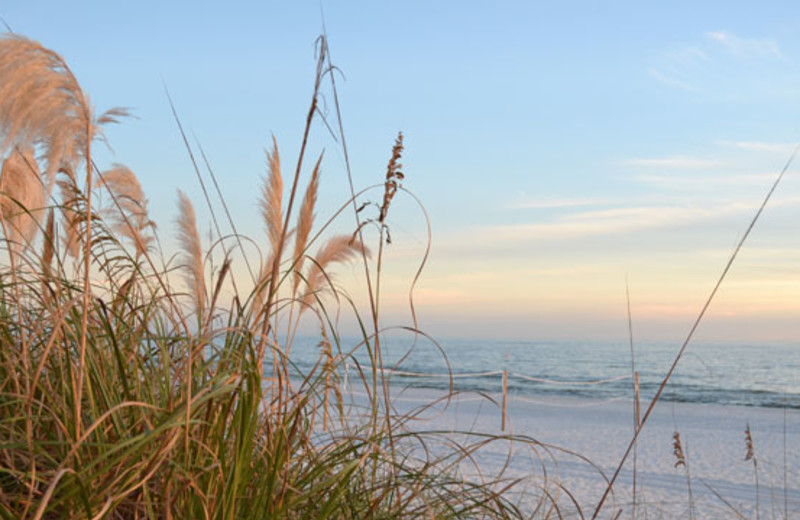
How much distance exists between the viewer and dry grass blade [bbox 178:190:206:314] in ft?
7.80

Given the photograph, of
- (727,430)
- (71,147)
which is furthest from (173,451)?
(727,430)

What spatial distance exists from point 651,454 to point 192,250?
782cm

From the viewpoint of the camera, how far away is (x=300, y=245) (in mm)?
2100

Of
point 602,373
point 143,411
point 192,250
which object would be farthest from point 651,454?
point 602,373

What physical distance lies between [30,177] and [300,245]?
39.1 inches

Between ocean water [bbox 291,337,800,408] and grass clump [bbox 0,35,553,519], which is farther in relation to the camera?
ocean water [bbox 291,337,800,408]

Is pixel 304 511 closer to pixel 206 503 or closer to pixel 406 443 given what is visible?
pixel 206 503

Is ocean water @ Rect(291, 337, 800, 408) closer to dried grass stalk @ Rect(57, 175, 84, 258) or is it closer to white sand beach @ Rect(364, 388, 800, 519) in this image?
white sand beach @ Rect(364, 388, 800, 519)

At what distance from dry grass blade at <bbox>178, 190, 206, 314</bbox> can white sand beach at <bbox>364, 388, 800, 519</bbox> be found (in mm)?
1269

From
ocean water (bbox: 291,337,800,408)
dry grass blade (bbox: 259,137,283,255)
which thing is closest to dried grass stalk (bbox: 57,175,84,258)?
dry grass blade (bbox: 259,137,283,255)

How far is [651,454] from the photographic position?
901cm

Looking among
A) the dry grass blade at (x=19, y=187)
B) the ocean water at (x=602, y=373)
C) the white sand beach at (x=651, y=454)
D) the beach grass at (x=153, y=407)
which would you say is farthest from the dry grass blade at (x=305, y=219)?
the ocean water at (x=602, y=373)

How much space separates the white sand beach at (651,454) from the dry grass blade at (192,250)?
4.16 ft

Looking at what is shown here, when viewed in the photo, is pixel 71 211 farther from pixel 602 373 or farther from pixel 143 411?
pixel 602 373
